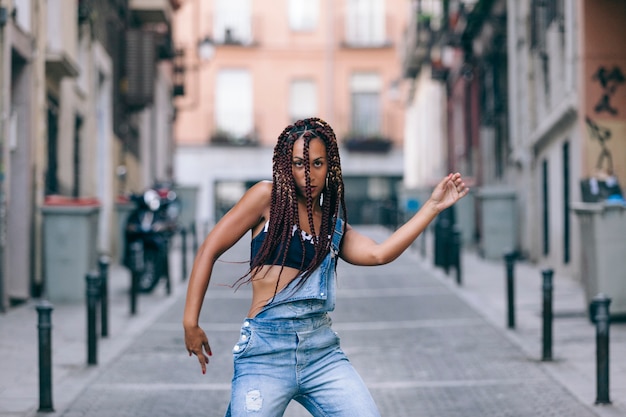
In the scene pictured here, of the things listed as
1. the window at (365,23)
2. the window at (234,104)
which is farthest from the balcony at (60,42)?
the window at (365,23)

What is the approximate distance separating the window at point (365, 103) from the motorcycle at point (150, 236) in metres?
31.0

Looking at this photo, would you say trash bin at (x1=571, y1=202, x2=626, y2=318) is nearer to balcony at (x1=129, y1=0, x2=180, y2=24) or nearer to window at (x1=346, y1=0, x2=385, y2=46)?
balcony at (x1=129, y1=0, x2=180, y2=24)

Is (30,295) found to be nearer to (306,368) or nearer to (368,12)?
(306,368)

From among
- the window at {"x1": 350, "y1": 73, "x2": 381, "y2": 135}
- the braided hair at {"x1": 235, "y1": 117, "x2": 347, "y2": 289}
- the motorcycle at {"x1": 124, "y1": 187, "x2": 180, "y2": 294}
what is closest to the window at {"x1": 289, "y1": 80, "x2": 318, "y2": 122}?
the window at {"x1": 350, "y1": 73, "x2": 381, "y2": 135}

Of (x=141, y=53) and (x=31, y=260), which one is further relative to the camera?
(x=141, y=53)

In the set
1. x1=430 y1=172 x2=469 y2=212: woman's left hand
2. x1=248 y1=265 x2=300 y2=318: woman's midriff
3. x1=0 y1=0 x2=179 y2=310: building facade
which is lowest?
x1=248 y1=265 x2=300 y2=318: woman's midriff

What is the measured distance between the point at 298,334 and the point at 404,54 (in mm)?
39690

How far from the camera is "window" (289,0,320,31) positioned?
47.2 m

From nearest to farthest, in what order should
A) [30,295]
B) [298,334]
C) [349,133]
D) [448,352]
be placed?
1. [298,334]
2. [448,352]
3. [30,295]
4. [349,133]

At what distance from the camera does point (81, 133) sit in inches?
794

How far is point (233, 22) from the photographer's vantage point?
1836 inches

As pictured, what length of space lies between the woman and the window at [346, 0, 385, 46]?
4299 centimetres

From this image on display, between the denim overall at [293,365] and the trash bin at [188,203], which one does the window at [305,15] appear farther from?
the denim overall at [293,365]

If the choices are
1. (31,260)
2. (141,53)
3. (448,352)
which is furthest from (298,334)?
(141,53)
